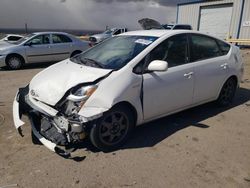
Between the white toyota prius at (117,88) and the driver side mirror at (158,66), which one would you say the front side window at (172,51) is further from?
the driver side mirror at (158,66)

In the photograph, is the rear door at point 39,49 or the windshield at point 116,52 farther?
the rear door at point 39,49

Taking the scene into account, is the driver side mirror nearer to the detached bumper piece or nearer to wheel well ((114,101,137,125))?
wheel well ((114,101,137,125))

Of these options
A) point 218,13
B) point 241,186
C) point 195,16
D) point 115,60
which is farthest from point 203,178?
point 195,16

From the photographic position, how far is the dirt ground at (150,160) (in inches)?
119

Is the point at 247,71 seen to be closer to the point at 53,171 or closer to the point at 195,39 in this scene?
the point at 195,39

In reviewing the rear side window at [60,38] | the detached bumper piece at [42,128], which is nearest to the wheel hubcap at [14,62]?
the rear side window at [60,38]

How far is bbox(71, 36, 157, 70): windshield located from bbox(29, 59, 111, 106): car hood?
219 millimetres

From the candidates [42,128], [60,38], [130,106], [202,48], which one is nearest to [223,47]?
[202,48]

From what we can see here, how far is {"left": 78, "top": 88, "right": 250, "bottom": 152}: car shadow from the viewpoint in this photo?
3.88 meters

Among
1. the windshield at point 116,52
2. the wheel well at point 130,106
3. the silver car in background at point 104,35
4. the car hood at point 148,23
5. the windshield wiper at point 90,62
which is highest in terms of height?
the windshield at point 116,52

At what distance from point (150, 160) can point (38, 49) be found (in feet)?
28.0

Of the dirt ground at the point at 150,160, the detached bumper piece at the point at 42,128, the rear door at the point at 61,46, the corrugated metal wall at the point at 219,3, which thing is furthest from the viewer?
the corrugated metal wall at the point at 219,3

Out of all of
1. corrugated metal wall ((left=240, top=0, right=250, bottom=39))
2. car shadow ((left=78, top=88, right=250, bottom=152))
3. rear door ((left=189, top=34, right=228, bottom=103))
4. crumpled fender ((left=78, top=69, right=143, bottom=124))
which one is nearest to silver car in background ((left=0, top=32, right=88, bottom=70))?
car shadow ((left=78, top=88, right=250, bottom=152))

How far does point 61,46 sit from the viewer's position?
1110 cm
